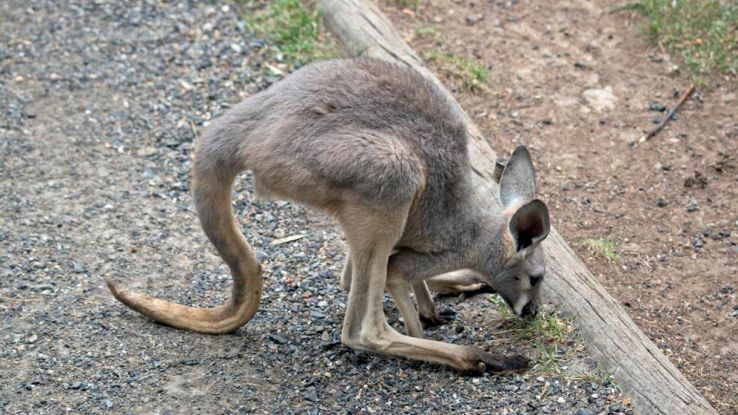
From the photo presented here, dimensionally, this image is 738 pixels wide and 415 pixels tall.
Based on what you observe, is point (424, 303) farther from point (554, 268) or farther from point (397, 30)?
point (397, 30)

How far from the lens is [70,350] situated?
16.2ft

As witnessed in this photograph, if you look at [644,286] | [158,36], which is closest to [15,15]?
[158,36]

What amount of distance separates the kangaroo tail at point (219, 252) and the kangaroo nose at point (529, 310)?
4.29ft

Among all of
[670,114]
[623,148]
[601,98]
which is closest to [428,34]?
[601,98]

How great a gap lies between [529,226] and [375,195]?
0.82m

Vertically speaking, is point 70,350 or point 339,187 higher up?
point 339,187

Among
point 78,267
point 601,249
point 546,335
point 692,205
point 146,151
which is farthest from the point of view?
point 146,151

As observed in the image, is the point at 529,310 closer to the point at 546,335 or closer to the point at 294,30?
the point at 546,335

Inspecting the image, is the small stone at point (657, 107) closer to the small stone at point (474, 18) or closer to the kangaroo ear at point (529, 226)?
the small stone at point (474, 18)

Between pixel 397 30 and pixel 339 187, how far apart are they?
3.34 metres

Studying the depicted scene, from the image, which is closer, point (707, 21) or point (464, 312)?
point (464, 312)

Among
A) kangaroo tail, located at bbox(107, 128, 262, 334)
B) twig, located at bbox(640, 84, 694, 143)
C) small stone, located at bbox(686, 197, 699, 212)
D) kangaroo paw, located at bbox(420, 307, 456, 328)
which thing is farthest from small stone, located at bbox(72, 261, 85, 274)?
twig, located at bbox(640, 84, 694, 143)

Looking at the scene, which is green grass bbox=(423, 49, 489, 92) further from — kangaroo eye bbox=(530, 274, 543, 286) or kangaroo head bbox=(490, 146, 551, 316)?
kangaroo eye bbox=(530, 274, 543, 286)

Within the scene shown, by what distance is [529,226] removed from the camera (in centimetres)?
486
